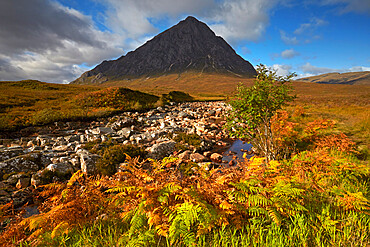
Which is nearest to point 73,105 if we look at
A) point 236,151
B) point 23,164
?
point 23,164

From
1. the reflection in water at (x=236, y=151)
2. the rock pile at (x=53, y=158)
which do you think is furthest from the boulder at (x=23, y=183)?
the reflection in water at (x=236, y=151)

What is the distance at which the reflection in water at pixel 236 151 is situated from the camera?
923 cm

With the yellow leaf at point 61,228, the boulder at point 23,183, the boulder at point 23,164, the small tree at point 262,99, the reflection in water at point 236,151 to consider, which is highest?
the small tree at point 262,99

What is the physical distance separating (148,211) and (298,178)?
3343 millimetres

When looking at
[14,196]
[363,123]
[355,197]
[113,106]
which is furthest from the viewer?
[113,106]

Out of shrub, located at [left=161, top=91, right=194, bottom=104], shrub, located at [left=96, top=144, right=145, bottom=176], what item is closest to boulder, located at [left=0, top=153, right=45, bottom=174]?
shrub, located at [left=96, top=144, right=145, bottom=176]

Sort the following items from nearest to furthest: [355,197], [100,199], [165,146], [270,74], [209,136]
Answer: [355,197]
[100,199]
[270,74]
[165,146]
[209,136]

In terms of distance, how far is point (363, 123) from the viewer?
10.6 m

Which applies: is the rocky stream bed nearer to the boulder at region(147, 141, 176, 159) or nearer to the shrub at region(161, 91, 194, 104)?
the boulder at region(147, 141, 176, 159)

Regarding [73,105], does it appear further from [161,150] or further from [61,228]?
[61,228]

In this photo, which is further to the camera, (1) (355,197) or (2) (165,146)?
(2) (165,146)

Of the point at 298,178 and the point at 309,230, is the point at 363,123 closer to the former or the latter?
the point at 298,178

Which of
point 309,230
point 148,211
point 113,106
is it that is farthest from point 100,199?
point 113,106

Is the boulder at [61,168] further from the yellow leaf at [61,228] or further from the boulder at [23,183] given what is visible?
the yellow leaf at [61,228]
